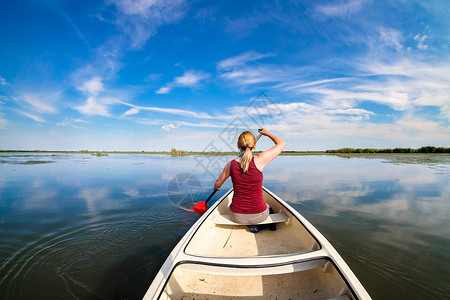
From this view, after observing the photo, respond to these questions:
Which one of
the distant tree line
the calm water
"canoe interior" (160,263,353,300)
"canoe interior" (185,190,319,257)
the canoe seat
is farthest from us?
the distant tree line

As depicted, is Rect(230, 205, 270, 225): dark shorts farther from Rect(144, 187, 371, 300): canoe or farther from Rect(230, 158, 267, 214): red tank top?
Rect(144, 187, 371, 300): canoe

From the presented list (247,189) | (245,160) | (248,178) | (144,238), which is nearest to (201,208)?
(144,238)

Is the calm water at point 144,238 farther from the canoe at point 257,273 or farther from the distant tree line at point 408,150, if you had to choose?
the distant tree line at point 408,150

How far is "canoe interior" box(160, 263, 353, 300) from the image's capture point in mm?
1963

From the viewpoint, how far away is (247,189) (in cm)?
302

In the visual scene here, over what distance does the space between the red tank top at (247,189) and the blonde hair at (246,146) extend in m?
0.10

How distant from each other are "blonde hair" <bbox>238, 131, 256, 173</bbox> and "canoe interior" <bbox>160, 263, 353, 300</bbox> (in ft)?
4.63

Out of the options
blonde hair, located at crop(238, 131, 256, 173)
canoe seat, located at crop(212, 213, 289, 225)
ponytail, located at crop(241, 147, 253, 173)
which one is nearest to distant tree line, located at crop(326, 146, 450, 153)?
canoe seat, located at crop(212, 213, 289, 225)

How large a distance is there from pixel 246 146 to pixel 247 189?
28.4 inches

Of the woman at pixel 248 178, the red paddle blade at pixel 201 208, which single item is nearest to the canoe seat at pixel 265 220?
the woman at pixel 248 178

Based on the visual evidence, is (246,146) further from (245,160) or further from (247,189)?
(247,189)

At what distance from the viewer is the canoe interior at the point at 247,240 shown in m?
2.95

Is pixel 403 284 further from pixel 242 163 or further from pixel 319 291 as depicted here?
pixel 242 163

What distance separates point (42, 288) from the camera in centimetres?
255
